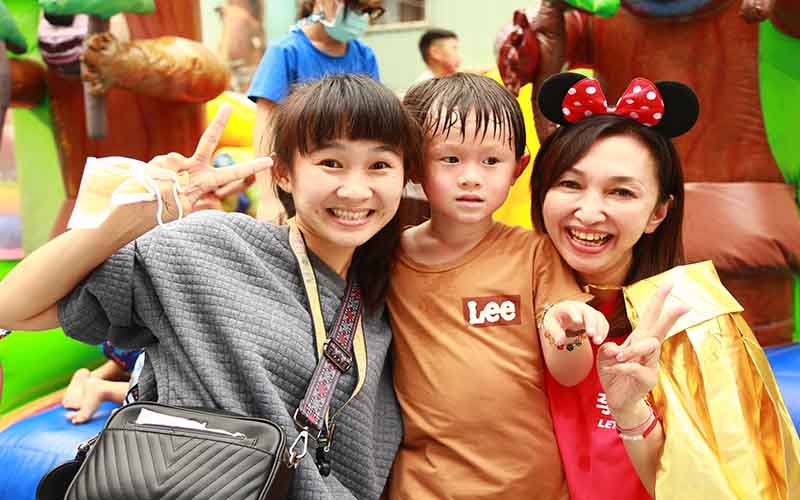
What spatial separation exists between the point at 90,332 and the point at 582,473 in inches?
35.8

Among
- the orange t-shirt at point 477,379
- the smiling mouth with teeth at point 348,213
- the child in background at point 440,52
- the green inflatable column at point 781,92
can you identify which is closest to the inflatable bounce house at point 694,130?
the green inflatable column at point 781,92

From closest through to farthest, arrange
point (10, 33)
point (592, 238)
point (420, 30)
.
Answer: point (592, 238)
point (10, 33)
point (420, 30)

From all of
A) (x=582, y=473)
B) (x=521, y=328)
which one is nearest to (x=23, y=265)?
(x=521, y=328)

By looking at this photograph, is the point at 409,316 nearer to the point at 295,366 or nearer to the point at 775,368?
the point at 295,366

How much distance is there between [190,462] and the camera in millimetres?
1092

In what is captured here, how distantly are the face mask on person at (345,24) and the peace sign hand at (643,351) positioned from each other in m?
1.57

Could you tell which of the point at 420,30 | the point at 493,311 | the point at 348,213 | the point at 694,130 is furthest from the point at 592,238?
the point at 420,30

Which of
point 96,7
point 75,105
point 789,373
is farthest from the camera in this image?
point 75,105

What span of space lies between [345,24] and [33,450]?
1.55 metres

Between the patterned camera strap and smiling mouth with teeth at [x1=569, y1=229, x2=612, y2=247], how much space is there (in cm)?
43

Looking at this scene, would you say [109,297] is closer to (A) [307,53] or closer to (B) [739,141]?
(A) [307,53]

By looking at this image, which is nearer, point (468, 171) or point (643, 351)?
point (643, 351)

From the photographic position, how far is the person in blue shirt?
2418 mm

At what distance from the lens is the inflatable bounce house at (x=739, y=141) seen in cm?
214
